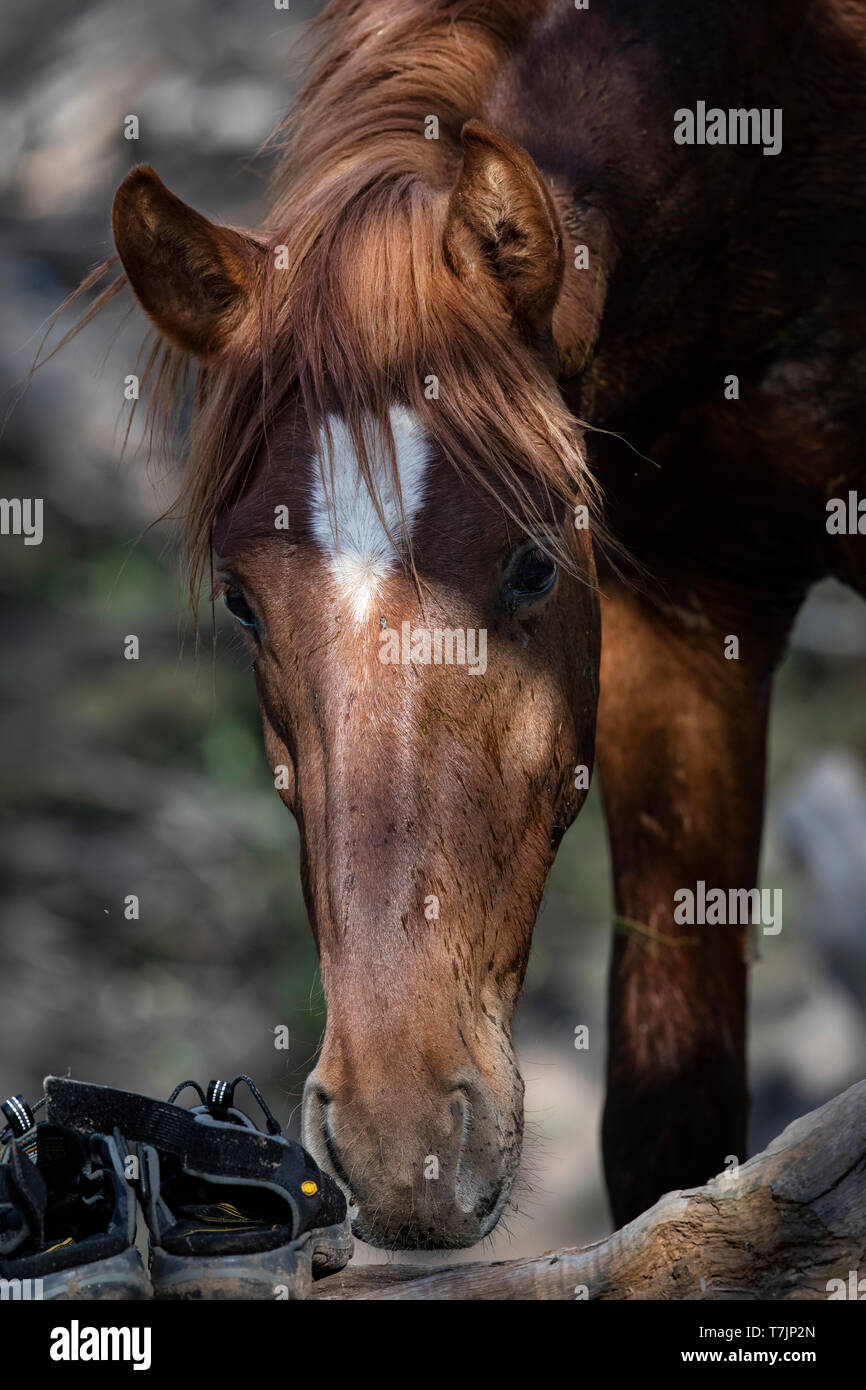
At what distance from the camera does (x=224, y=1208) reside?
151cm

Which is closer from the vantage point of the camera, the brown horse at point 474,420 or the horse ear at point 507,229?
the brown horse at point 474,420

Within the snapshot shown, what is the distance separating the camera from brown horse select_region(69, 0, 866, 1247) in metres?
1.45

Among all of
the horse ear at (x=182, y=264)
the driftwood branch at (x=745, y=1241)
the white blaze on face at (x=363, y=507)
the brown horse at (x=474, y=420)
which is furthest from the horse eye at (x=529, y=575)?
the driftwood branch at (x=745, y=1241)

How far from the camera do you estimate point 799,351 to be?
7.82ft

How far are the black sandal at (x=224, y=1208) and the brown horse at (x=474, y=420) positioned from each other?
0.08m

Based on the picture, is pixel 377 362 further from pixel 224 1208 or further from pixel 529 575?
pixel 224 1208

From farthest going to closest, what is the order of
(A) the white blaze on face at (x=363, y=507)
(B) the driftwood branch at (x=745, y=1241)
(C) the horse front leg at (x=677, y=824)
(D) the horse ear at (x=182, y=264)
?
(C) the horse front leg at (x=677, y=824) < (D) the horse ear at (x=182, y=264) < (A) the white blaze on face at (x=363, y=507) < (B) the driftwood branch at (x=745, y=1241)

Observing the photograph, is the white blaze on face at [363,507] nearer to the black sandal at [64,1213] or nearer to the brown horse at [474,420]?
the brown horse at [474,420]

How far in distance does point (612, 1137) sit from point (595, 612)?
1.29m

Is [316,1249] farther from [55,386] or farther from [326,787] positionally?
[55,386]

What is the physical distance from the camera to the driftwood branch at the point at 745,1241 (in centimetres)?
138

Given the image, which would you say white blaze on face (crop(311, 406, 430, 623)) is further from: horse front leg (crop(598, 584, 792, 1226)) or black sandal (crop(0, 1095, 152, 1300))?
horse front leg (crop(598, 584, 792, 1226))

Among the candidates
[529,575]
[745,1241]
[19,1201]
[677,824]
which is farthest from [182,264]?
[677,824]

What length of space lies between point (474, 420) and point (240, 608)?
35cm
